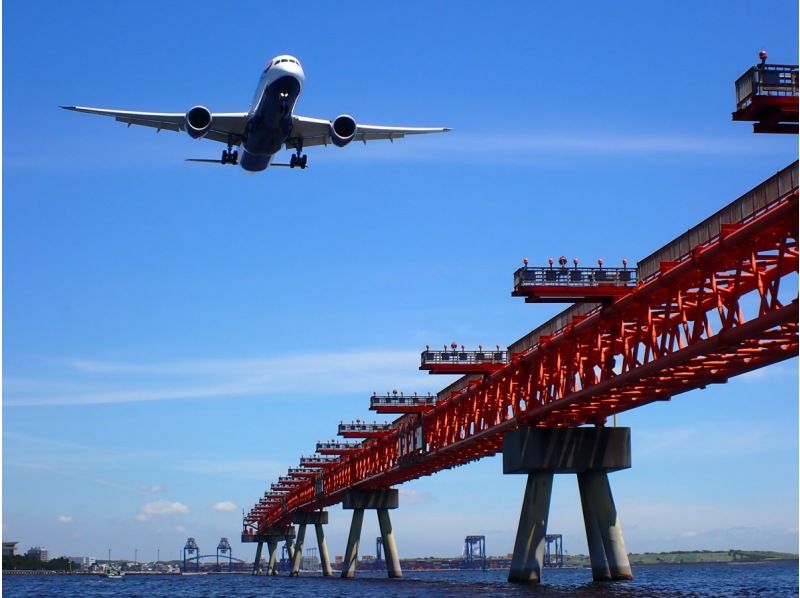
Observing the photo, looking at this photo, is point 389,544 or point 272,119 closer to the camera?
point 272,119

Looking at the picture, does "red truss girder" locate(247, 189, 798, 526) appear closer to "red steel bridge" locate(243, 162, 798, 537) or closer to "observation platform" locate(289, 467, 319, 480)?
"red steel bridge" locate(243, 162, 798, 537)

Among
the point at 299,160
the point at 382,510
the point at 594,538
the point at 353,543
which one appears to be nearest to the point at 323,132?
the point at 299,160

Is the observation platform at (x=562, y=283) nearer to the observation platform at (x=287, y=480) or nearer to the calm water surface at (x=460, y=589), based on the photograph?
the calm water surface at (x=460, y=589)

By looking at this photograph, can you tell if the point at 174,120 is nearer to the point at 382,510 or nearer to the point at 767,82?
the point at 767,82

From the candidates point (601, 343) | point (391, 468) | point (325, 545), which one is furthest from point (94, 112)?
point (325, 545)

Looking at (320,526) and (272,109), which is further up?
(272,109)

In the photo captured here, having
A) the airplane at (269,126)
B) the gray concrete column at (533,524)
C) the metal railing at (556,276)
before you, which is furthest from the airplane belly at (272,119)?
the gray concrete column at (533,524)

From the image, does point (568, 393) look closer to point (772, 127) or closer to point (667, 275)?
point (667, 275)

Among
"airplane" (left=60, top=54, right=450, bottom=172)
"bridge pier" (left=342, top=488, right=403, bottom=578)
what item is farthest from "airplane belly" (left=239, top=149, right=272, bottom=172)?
"bridge pier" (left=342, top=488, right=403, bottom=578)
